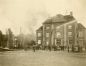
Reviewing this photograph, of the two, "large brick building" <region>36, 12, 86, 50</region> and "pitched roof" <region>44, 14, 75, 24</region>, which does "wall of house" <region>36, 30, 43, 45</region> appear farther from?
"pitched roof" <region>44, 14, 75, 24</region>

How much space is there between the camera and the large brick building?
6.53 feet

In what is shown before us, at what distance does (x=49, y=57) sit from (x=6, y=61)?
379mm

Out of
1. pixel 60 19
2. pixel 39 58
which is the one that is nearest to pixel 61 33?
pixel 60 19

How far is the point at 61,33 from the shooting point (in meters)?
1.98

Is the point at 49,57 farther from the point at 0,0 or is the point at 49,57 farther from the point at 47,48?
the point at 0,0

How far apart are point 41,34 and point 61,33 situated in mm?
180

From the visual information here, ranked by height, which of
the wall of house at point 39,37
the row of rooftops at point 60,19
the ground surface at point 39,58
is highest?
the row of rooftops at point 60,19

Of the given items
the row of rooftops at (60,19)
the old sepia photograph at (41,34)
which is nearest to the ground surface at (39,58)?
the old sepia photograph at (41,34)

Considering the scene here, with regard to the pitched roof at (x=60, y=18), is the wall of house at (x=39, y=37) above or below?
below

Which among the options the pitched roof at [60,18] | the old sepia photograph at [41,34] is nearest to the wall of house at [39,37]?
the old sepia photograph at [41,34]

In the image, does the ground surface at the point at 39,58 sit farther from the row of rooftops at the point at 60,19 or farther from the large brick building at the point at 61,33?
the row of rooftops at the point at 60,19

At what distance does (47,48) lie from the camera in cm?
199

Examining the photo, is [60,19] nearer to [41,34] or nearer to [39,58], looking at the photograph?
[41,34]

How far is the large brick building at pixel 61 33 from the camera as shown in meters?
1.99
